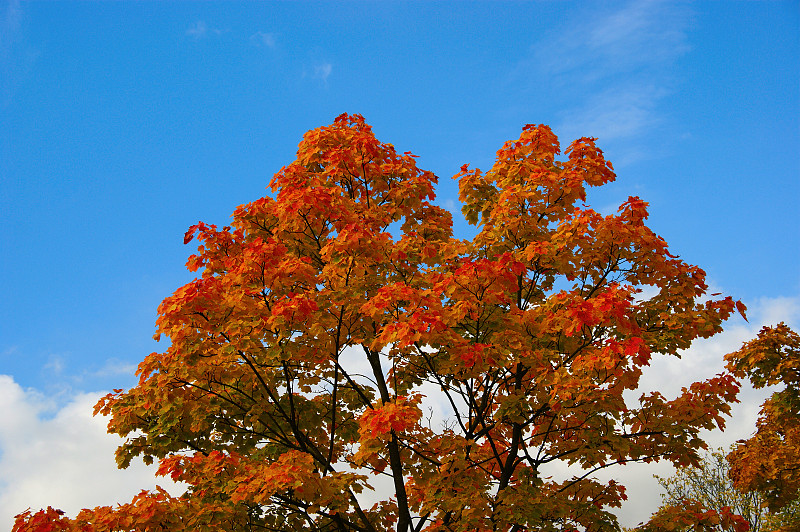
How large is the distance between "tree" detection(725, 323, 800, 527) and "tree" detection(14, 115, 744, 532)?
7658mm

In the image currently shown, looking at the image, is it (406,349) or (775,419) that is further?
(775,419)

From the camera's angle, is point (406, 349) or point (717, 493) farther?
point (717, 493)

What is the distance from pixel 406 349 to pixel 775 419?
14823mm

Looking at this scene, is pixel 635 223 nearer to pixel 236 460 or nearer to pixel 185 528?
pixel 236 460

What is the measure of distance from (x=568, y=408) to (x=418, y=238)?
14.1ft

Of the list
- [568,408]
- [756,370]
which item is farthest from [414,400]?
[756,370]

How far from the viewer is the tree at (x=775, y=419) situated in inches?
681

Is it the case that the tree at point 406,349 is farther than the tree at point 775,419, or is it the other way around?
the tree at point 775,419

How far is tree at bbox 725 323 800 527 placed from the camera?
17.3 meters

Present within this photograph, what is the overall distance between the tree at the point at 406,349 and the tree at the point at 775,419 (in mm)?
7658

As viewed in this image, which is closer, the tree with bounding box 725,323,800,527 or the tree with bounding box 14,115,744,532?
the tree with bounding box 14,115,744,532

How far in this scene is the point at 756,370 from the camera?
698 inches

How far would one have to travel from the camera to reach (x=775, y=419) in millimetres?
19172

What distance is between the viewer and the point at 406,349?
36.0ft
